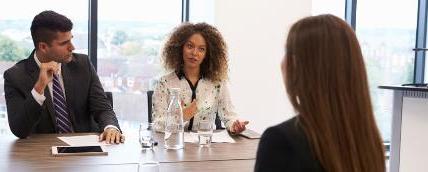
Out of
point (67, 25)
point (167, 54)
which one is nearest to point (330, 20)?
point (67, 25)

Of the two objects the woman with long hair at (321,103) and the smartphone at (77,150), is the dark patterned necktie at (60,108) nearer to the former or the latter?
the smartphone at (77,150)

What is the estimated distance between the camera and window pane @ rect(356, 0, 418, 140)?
199 inches

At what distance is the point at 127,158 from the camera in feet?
6.21

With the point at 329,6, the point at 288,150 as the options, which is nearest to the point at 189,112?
the point at 288,150

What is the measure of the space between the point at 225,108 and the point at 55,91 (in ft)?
2.97

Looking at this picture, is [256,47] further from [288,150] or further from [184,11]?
[288,150]

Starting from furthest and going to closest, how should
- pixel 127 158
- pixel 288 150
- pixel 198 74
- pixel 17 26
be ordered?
1. pixel 17 26
2. pixel 198 74
3. pixel 127 158
4. pixel 288 150

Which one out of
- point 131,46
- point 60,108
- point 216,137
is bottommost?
point 216,137

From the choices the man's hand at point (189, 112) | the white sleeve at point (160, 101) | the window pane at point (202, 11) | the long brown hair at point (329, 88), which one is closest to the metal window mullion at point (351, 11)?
the window pane at point (202, 11)

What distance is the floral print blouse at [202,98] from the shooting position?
2740 millimetres

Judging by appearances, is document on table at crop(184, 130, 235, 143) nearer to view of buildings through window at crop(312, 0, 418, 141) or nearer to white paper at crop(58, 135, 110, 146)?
white paper at crop(58, 135, 110, 146)

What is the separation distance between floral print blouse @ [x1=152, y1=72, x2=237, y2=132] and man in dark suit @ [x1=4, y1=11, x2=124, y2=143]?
10.7 inches

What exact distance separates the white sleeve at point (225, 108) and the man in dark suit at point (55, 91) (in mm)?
600

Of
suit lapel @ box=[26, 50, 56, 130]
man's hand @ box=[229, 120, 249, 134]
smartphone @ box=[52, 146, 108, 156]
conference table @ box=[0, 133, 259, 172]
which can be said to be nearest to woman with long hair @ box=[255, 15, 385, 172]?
conference table @ box=[0, 133, 259, 172]
